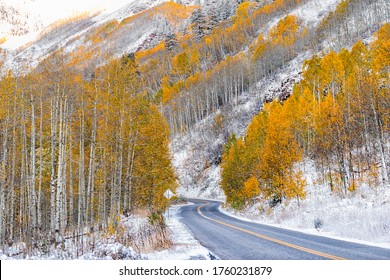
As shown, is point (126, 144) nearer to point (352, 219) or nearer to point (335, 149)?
point (352, 219)

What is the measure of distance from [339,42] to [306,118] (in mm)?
37535

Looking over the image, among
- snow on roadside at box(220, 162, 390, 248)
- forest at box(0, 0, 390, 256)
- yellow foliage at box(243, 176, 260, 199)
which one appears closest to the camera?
snow on roadside at box(220, 162, 390, 248)

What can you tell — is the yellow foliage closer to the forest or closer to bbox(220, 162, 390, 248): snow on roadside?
the forest

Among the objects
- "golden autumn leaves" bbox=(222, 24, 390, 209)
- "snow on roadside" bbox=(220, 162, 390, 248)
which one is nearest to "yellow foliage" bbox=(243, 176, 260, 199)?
"golden autumn leaves" bbox=(222, 24, 390, 209)

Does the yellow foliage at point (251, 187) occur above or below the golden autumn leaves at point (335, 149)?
below

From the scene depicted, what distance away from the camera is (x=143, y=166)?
1972cm

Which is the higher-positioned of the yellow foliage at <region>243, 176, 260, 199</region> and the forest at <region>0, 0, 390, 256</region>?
the forest at <region>0, 0, 390, 256</region>

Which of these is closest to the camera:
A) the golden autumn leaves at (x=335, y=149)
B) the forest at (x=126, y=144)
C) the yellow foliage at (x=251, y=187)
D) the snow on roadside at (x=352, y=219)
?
the snow on roadside at (x=352, y=219)

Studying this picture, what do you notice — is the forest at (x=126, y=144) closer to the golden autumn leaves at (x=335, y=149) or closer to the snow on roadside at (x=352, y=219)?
the golden autumn leaves at (x=335, y=149)

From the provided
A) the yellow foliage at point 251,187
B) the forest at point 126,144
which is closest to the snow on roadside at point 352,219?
the forest at point 126,144

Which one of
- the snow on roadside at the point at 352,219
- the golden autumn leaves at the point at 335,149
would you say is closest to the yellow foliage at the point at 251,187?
the golden autumn leaves at the point at 335,149

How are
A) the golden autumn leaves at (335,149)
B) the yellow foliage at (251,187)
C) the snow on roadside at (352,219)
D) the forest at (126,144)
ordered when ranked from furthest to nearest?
the yellow foliage at (251,187), the golden autumn leaves at (335,149), the forest at (126,144), the snow on roadside at (352,219)

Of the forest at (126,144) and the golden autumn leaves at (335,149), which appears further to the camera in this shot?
the golden autumn leaves at (335,149)
